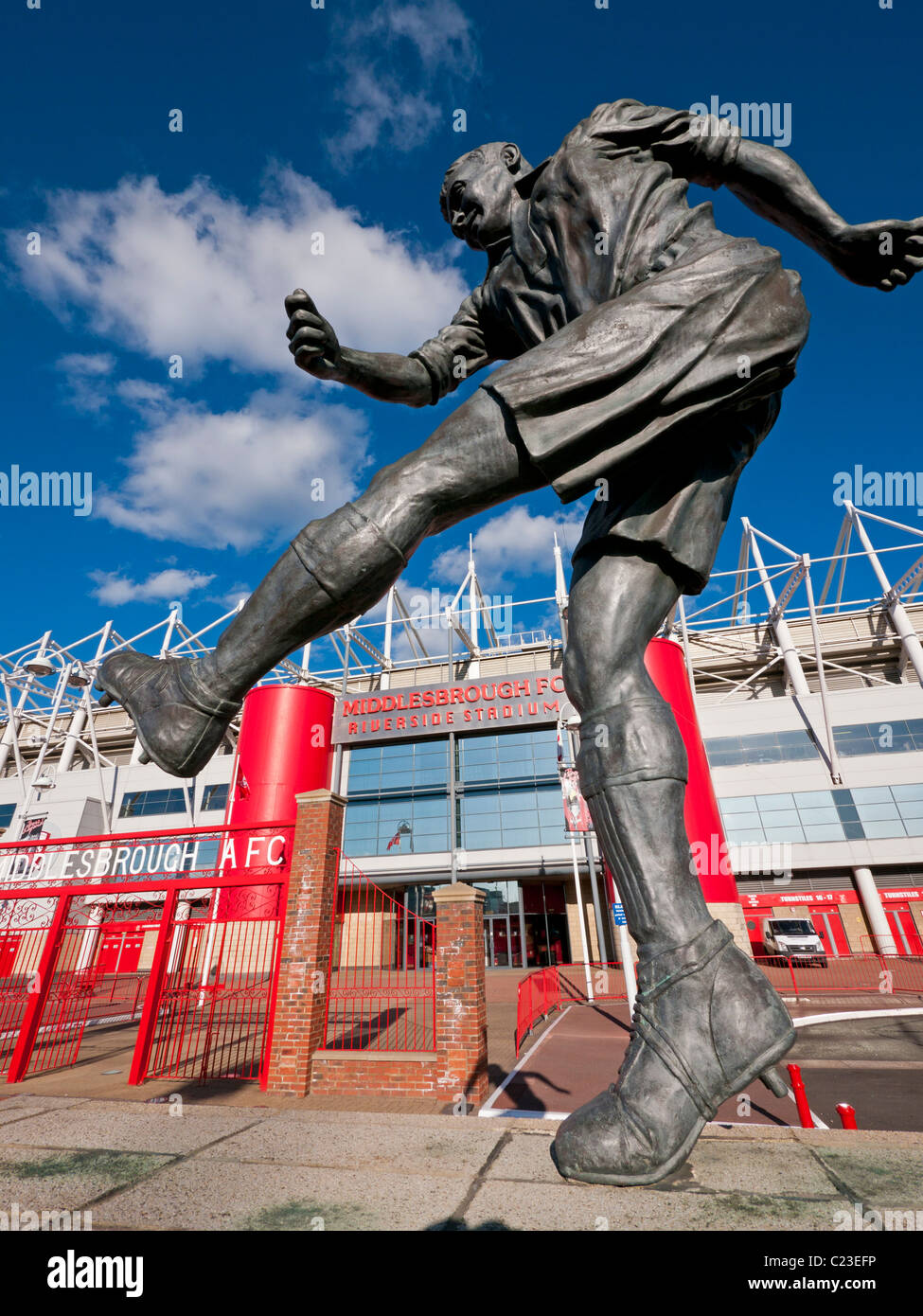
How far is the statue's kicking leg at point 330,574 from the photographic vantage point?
1164 mm

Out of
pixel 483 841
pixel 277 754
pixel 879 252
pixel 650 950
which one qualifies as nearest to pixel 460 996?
pixel 650 950

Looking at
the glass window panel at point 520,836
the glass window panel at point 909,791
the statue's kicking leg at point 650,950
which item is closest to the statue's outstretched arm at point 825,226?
the statue's kicking leg at point 650,950

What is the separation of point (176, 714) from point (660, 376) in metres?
1.12

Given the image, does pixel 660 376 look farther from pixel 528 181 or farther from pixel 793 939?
pixel 793 939

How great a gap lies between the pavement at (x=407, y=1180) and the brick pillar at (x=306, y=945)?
6629mm

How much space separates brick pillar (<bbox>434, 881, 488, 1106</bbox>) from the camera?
7.59 metres

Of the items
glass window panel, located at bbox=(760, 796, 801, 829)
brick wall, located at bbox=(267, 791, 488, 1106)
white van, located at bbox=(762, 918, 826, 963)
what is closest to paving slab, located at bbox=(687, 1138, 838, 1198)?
brick wall, located at bbox=(267, 791, 488, 1106)

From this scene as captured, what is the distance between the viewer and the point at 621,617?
1.44 metres

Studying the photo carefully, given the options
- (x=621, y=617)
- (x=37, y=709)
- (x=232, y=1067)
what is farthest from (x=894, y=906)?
(x=37, y=709)

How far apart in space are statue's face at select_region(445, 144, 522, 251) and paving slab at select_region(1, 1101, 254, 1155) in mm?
2504

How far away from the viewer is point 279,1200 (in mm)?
1212
